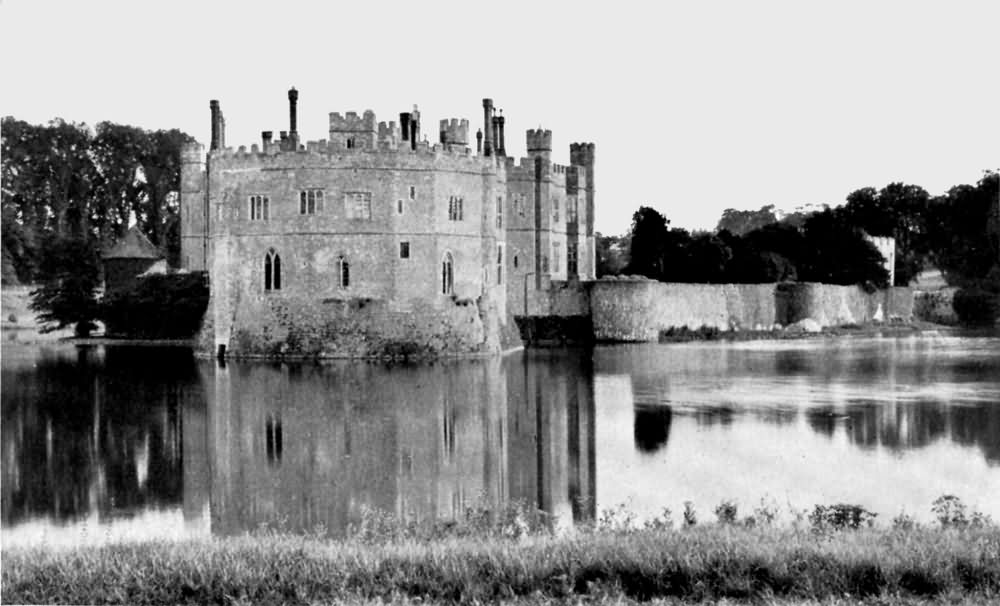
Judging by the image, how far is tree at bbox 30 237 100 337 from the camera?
4325 centimetres

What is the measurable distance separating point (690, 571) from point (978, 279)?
53649 mm

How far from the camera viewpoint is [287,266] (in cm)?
3750

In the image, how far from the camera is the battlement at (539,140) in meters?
48.6

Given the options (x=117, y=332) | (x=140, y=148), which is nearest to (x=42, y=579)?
(x=117, y=332)

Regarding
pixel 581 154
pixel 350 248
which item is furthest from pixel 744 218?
pixel 350 248

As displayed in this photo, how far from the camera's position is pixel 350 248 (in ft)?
122

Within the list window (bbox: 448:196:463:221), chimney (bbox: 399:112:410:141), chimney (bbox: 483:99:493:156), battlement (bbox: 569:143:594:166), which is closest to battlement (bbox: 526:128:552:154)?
chimney (bbox: 483:99:493:156)

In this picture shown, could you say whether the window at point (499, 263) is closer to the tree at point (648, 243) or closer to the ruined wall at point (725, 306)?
the ruined wall at point (725, 306)

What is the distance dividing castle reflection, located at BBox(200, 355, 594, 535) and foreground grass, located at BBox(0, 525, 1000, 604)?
305 cm

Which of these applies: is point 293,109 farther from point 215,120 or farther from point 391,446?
point 391,446

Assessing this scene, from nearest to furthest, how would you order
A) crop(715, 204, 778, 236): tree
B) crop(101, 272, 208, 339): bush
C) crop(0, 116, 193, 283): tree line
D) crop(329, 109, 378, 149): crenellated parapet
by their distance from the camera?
crop(329, 109, 378, 149): crenellated parapet
crop(101, 272, 208, 339): bush
crop(0, 116, 193, 283): tree line
crop(715, 204, 778, 236): tree

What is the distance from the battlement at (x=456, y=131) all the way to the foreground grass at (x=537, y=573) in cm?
3350

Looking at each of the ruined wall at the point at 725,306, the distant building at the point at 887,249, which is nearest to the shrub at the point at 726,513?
the ruined wall at the point at 725,306

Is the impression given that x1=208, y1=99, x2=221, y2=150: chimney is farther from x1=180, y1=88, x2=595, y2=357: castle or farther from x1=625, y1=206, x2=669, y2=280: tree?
x1=625, y1=206, x2=669, y2=280: tree
